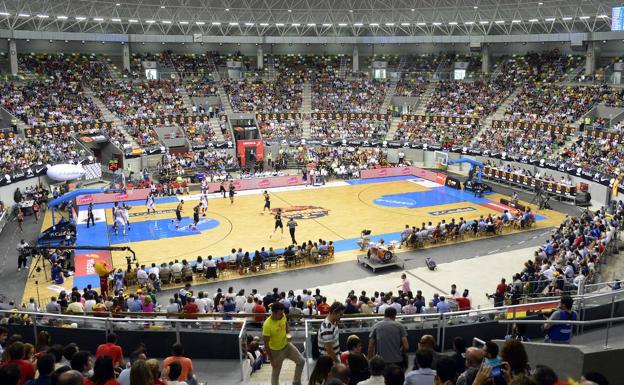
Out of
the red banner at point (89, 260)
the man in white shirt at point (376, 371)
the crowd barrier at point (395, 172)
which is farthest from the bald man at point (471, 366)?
the crowd barrier at point (395, 172)

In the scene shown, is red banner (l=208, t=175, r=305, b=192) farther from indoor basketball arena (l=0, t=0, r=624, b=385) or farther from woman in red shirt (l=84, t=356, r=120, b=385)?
woman in red shirt (l=84, t=356, r=120, b=385)

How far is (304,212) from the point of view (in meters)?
35.8

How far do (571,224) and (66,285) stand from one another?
23.0 meters

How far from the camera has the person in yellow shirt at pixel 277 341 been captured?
9.20 metres

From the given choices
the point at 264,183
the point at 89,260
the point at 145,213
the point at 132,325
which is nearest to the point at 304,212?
the point at 264,183

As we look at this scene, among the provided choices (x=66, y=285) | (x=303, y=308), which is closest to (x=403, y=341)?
(x=303, y=308)

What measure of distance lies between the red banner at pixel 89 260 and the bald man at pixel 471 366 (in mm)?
21406

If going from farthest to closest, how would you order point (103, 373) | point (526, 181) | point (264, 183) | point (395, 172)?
1. point (395, 172)
2. point (264, 183)
3. point (526, 181)
4. point (103, 373)

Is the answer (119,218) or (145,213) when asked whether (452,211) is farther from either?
(119,218)

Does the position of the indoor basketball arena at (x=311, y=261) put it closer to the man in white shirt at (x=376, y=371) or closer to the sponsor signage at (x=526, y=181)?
the man in white shirt at (x=376, y=371)

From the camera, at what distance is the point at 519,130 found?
1957 inches

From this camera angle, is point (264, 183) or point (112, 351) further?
point (264, 183)

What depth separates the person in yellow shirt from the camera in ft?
30.2

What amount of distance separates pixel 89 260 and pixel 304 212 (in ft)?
44.7
